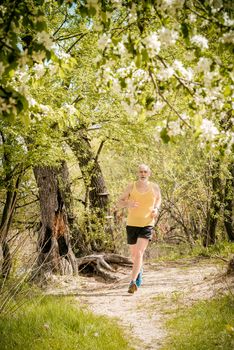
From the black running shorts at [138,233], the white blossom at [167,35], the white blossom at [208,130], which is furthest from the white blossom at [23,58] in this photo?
the black running shorts at [138,233]

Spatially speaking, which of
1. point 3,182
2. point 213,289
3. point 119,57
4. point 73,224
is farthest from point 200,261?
point 119,57

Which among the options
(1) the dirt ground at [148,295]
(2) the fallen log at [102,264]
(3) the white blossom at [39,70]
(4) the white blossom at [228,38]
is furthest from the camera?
(2) the fallen log at [102,264]

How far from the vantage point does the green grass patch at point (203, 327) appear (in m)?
4.73

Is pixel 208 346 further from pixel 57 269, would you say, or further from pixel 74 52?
pixel 74 52

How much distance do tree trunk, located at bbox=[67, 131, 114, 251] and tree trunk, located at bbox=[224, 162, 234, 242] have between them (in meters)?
4.36

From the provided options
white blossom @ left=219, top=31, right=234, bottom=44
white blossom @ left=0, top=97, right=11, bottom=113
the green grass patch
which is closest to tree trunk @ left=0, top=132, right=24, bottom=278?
the green grass patch

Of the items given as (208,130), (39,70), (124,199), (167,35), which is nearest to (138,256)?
(124,199)

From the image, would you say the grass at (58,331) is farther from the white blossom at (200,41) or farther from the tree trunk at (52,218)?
the tree trunk at (52,218)

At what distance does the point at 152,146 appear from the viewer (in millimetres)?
13000

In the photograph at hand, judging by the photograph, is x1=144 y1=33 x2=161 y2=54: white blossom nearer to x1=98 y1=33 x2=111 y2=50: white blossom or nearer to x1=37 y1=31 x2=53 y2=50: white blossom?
x1=98 y1=33 x2=111 y2=50: white blossom

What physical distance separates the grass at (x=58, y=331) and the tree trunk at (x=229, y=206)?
943 cm

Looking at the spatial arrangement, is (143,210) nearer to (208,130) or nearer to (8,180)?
(8,180)

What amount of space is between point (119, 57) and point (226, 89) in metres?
0.85

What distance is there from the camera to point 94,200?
509 inches
